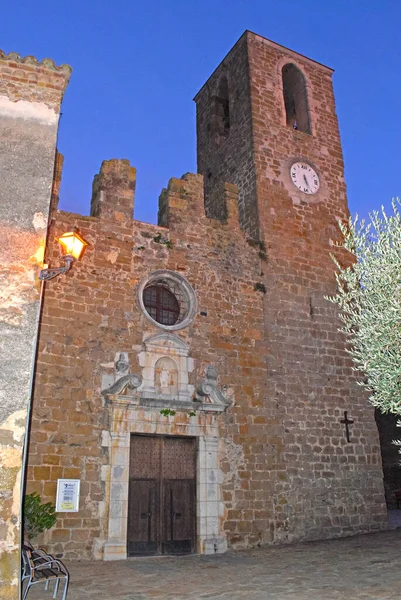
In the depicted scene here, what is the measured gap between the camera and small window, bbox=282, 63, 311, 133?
45.2ft

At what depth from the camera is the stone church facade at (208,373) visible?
8445mm

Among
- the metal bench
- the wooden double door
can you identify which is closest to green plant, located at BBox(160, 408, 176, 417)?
the wooden double door

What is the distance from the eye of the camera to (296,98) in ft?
46.6

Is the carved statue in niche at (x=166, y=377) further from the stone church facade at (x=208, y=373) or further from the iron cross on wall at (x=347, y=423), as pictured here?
the iron cross on wall at (x=347, y=423)

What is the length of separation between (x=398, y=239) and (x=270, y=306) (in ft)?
12.2

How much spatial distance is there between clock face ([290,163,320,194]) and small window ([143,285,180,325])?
4.45 metres

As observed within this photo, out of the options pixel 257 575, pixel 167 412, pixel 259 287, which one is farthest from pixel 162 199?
pixel 257 575

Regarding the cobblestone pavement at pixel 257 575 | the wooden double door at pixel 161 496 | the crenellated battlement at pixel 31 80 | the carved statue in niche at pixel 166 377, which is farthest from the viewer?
the carved statue in niche at pixel 166 377

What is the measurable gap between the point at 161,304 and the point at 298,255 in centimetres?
349

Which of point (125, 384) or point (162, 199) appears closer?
point (125, 384)

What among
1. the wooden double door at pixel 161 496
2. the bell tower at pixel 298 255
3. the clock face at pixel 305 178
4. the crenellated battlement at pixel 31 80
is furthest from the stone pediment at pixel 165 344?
the clock face at pixel 305 178

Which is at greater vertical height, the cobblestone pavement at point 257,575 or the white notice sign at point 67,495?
the white notice sign at point 67,495

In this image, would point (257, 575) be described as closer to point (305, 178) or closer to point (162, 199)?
point (162, 199)

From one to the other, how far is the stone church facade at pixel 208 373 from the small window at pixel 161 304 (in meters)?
0.03
